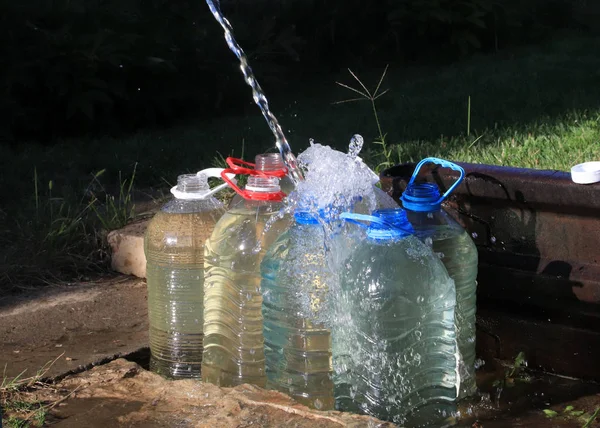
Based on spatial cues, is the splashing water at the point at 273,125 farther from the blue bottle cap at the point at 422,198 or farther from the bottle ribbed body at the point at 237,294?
the blue bottle cap at the point at 422,198

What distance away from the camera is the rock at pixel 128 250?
3.88 metres

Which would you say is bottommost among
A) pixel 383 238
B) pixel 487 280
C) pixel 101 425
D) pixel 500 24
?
pixel 101 425

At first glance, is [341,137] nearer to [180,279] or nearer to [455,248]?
[180,279]

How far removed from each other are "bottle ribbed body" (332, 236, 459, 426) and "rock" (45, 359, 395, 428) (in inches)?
5.4

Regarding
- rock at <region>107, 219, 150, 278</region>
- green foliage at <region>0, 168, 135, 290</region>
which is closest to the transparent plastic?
rock at <region>107, 219, 150, 278</region>

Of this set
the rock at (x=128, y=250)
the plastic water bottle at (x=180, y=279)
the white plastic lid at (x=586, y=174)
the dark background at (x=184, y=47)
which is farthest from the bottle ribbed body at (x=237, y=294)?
the dark background at (x=184, y=47)

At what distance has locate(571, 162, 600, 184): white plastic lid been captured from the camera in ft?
8.41

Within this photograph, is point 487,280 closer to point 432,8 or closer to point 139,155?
point 139,155

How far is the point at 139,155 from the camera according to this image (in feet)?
19.1

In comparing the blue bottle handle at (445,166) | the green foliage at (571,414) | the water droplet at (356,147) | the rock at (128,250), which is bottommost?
the green foliage at (571,414)

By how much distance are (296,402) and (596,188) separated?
41.6 inches

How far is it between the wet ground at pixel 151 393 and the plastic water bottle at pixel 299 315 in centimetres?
12

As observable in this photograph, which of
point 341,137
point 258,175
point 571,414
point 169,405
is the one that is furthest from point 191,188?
point 341,137

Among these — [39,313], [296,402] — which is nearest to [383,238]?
[296,402]
